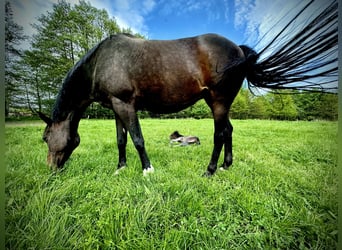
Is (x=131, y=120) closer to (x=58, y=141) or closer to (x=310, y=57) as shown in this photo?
(x=58, y=141)

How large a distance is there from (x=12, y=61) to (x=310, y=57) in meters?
1.73

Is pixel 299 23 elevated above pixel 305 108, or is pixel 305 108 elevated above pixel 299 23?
pixel 299 23

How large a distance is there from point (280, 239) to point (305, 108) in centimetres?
98

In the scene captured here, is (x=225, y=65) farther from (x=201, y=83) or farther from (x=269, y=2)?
(x=269, y=2)

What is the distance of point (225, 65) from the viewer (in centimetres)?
151

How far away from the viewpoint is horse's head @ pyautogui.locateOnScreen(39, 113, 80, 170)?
164 centimetres

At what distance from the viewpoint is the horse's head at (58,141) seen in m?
1.64

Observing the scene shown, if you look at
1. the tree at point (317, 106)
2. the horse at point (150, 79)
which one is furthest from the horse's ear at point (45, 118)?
the tree at point (317, 106)

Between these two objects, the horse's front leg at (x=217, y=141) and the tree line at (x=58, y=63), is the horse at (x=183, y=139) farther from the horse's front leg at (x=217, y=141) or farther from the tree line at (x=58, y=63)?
the tree line at (x=58, y=63)

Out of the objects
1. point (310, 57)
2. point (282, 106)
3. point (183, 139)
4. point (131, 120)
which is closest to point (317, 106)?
point (282, 106)

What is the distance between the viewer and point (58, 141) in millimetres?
1667

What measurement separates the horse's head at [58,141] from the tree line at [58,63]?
0.25m

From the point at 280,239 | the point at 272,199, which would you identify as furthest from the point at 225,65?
the point at 280,239

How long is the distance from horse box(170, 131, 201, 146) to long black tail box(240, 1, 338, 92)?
2.11m
